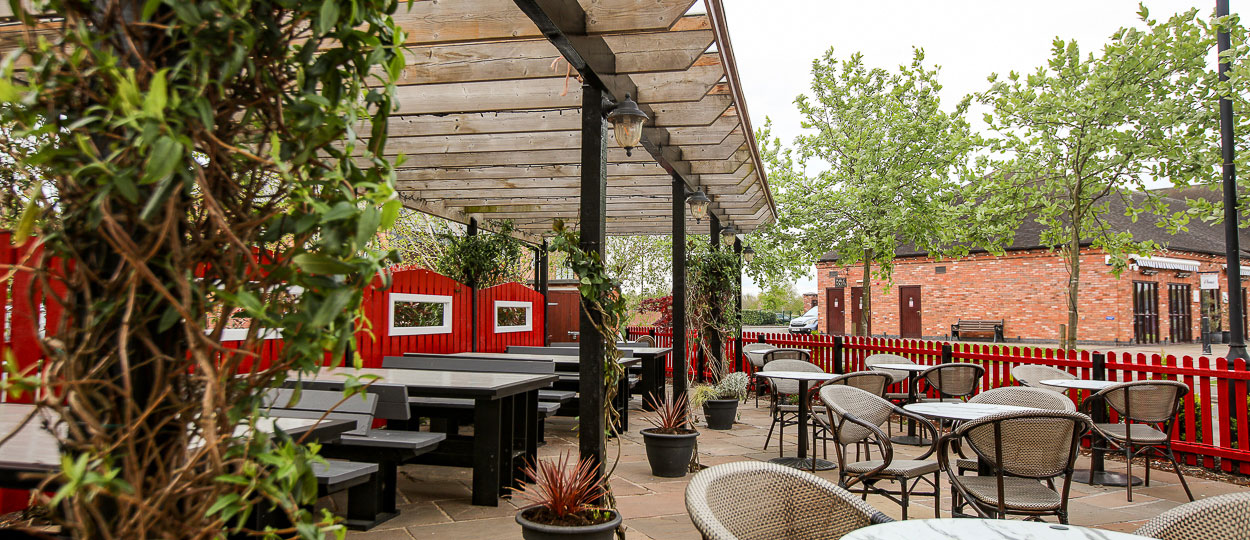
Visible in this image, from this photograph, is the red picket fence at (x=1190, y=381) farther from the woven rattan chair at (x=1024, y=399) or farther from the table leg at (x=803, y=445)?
the table leg at (x=803, y=445)

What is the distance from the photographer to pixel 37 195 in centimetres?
94

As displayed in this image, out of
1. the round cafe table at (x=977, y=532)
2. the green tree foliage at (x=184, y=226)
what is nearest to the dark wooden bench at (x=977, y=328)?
the round cafe table at (x=977, y=532)

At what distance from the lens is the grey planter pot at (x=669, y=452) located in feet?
17.5

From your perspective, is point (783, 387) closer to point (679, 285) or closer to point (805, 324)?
point (679, 285)

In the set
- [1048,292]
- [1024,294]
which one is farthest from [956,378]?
[1024,294]

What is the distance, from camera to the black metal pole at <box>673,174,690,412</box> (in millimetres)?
7055

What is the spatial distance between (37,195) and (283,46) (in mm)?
389

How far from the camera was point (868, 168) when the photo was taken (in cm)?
1562

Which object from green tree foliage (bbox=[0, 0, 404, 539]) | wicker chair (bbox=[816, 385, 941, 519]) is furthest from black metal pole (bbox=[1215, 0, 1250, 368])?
green tree foliage (bbox=[0, 0, 404, 539])

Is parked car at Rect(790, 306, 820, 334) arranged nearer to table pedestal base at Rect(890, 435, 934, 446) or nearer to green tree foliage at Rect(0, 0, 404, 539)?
table pedestal base at Rect(890, 435, 934, 446)

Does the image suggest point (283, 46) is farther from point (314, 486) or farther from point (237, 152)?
point (314, 486)

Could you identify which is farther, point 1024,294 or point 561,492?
point 1024,294

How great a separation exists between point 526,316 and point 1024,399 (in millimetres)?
7668

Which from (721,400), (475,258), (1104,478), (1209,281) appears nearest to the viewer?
(1104,478)
